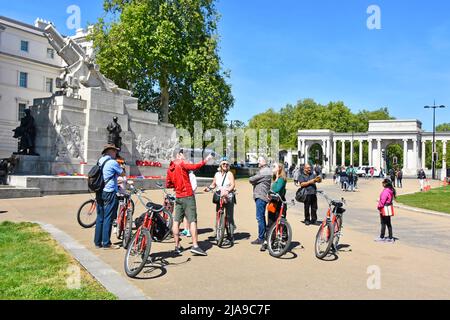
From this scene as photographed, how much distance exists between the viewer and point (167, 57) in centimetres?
3891

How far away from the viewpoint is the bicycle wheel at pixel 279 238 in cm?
807

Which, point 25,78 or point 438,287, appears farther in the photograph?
point 25,78

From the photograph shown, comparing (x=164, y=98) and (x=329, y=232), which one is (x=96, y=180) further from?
(x=164, y=98)

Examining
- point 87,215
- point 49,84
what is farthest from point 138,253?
point 49,84

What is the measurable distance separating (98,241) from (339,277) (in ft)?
14.6

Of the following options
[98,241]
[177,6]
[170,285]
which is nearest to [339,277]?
[170,285]

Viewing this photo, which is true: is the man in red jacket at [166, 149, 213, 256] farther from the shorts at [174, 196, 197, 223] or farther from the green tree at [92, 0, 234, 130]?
the green tree at [92, 0, 234, 130]

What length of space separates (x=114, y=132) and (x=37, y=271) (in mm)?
18935

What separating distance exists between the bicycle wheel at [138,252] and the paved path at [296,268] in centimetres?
17

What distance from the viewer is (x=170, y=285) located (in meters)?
5.96

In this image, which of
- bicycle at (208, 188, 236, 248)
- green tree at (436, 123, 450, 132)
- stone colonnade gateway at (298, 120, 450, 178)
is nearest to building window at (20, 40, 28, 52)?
stone colonnade gateway at (298, 120, 450, 178)

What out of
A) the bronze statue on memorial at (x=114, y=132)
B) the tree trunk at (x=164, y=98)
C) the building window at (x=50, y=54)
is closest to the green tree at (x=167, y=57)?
the tree trunk at (x=164, y=98)

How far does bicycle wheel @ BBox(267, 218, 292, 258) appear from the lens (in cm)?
807
